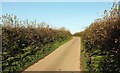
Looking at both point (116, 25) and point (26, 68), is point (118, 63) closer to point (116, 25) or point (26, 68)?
point (116, 25)

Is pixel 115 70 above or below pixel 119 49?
below

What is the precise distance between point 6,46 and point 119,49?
8.89m

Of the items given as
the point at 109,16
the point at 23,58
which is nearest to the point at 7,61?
the point at 23,58

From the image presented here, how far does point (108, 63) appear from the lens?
12.3 m

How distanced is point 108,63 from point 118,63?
990mm

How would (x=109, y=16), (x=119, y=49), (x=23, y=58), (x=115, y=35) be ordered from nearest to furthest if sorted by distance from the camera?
(x=119, y=49)
(x=115, y=35)
(x=109, y=16)
(x=23, y=58)

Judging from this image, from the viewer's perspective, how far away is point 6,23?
19.0 meters

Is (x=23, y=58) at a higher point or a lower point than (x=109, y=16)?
lower

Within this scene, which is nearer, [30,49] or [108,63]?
[108,63]

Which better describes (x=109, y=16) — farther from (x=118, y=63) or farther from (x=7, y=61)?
(x=7, y=61)

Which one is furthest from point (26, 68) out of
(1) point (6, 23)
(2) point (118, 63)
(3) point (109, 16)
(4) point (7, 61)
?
(2) point (118, 63)

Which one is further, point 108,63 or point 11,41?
point 11,41

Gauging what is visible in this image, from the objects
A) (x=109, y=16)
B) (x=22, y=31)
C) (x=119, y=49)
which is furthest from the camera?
(x=22, y=31)

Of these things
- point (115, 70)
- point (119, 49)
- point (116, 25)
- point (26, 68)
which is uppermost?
point (116, 25)
